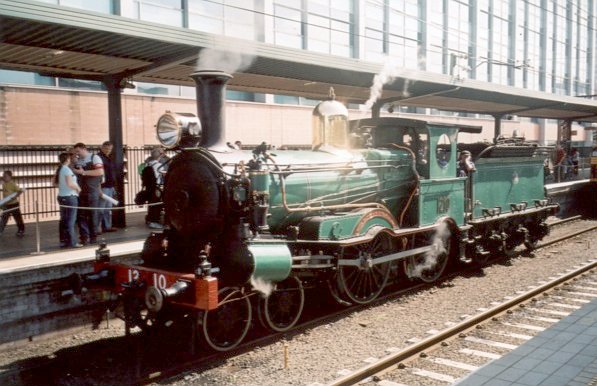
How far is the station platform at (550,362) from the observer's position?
525 cm

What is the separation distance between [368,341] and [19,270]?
4.29m

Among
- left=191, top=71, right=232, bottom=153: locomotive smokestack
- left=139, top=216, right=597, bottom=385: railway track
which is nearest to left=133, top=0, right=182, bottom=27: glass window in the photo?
left=191, top=71, right=232, bottom=153: locomotive smokestack

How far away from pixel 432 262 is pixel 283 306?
361 centimetres

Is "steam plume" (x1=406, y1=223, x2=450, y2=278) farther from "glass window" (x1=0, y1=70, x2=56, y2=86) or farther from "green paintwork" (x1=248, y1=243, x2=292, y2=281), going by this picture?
"glass window" (x1=0, y1=70, x2=56, y2=86)

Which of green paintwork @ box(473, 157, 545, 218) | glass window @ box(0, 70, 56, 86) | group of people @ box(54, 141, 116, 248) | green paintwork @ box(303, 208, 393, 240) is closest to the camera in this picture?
green paintwork @ box(303, 208, 393, 240)

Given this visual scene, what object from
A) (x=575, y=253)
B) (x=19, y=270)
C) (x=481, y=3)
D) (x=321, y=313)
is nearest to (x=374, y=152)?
(x=321, y=313)

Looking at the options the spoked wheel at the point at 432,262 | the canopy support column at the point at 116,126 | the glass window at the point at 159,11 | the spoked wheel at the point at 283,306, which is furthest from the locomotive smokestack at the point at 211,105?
the glass window at the point at 159,11

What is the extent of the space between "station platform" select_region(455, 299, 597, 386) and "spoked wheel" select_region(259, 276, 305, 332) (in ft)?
8.20

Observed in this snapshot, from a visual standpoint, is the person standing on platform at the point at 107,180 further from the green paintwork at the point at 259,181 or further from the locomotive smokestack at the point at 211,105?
the green paintwork at the point at 259,181

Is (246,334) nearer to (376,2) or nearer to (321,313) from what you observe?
(321,313)

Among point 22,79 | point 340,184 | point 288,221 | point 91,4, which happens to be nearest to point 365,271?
point 340,184

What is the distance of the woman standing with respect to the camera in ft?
28.0

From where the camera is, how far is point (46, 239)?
31.4 feet

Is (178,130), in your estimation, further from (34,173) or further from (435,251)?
(34,173)
